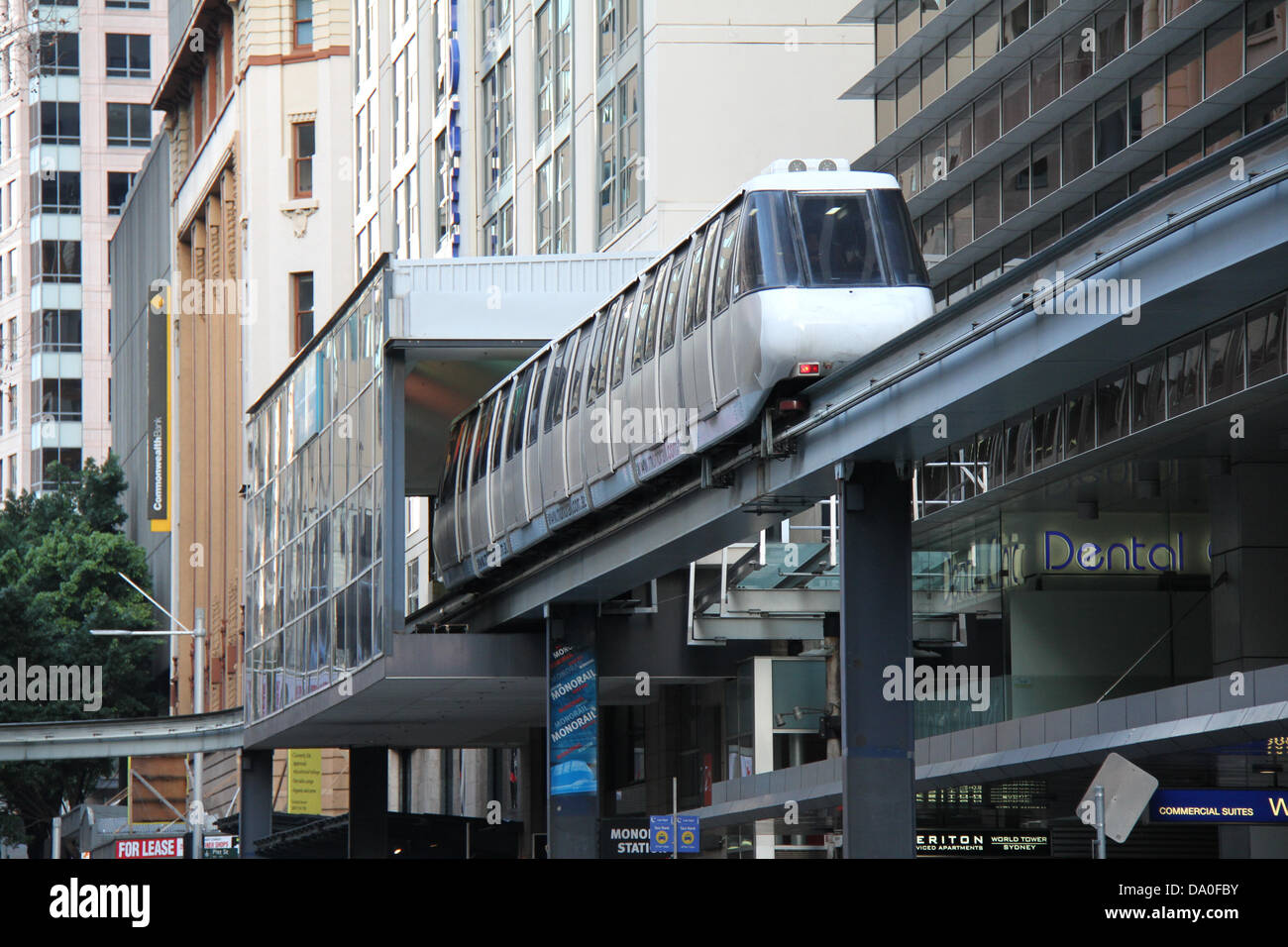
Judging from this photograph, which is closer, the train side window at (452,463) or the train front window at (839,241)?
the train front window at (839,241)

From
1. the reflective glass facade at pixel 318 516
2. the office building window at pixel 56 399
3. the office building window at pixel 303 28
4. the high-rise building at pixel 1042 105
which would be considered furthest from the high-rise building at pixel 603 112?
the office building window at pixel 56 399

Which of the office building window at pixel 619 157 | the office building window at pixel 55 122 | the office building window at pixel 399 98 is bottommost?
the office building window at pixel 619 157

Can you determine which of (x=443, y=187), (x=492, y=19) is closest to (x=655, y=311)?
(x=492, y=19)

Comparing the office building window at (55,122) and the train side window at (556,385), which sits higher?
the office building window at (55,122)

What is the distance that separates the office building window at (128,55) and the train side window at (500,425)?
A: 99.6 meters

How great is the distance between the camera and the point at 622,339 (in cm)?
2597

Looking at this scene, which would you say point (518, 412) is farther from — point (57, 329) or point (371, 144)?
point (57, 329)

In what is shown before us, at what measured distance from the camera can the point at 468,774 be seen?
6166 centimetres

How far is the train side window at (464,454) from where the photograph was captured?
3409 centimetres

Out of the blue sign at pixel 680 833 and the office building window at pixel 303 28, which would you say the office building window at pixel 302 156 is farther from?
the blue sign at pixel 680 833

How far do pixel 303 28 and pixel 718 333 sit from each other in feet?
206

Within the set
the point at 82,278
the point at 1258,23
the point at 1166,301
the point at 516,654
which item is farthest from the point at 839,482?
the point at 82,278

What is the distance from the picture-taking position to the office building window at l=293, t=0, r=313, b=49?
8138 centimetres

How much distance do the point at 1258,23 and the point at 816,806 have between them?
10363 mm
